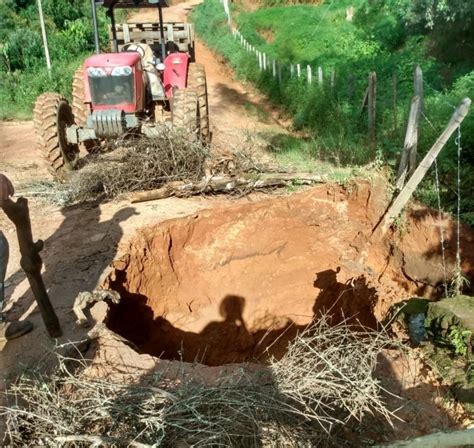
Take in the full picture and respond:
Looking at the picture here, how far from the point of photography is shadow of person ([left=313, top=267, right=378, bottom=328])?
21.1 ft

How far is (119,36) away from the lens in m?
Result: 12.1

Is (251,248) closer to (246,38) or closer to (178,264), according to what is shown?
(178,264)

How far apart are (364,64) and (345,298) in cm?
846

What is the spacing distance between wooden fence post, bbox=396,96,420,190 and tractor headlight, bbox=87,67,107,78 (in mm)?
4549

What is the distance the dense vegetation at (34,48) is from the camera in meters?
14.5

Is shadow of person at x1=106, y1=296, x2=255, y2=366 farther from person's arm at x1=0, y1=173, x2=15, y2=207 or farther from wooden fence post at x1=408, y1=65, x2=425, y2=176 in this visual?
wooden fence post at x1=408, y1=65, x2=425, y2=176

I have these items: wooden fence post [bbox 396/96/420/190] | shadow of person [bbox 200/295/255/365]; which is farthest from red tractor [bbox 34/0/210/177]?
wooden fence post [bbox 396/96/420/190]

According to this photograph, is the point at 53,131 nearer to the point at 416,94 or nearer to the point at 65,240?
the point at 65,240

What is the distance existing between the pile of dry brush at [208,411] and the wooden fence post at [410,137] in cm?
353

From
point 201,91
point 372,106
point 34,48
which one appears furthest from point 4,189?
point 34,48

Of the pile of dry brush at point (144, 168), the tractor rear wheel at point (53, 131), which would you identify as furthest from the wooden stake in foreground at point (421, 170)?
the tractor rear wheel at point (53, 131)

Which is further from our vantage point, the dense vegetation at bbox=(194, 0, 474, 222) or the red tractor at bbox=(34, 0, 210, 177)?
the dense vegetation at bbox=(194, 0, 474, 222)

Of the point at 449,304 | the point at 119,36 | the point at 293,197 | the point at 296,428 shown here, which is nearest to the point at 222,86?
the point at 119,36

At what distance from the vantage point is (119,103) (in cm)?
765
